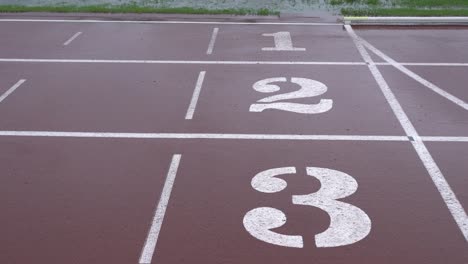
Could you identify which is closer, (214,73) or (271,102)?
(271,102)

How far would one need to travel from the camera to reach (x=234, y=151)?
875 centimetres

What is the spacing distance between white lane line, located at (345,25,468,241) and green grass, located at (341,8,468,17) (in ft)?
16.7

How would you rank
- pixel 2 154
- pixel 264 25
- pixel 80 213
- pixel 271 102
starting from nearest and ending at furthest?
pixel 80 213
pixel 2 154
pixel 271 102
pixel 264 25

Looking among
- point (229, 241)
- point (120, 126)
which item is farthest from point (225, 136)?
point (229, 241)

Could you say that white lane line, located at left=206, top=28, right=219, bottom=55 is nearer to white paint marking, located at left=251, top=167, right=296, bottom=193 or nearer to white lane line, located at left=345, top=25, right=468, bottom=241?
white lane line, located at left=345, top=25, right=468, bottom=241

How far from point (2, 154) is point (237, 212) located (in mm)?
3784

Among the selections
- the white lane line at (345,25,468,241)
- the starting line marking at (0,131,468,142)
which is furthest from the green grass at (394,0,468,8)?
the starting line marking at (0,131,468,142)

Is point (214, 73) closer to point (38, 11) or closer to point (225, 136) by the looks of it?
point (225, 136)

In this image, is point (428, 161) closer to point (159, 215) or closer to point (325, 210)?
point (325, 210)

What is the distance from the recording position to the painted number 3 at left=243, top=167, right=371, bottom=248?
6.52 m

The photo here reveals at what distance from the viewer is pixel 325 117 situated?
10.0 m

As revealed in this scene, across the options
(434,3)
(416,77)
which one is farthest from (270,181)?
(434,3)

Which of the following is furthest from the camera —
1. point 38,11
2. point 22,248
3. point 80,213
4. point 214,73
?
point 38,11

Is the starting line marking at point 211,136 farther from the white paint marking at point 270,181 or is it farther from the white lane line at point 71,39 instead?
the white lane line at point 71,39
